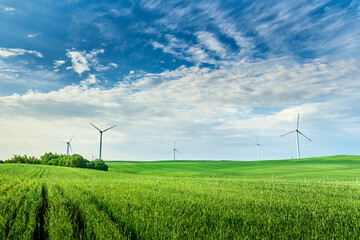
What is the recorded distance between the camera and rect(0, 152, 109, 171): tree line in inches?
2420

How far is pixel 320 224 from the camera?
19.4 ft

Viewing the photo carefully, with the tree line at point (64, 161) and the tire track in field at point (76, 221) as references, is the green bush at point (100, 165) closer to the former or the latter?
the tree line at point (64, 161)

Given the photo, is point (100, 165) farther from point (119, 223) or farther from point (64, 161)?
point (119, 223)

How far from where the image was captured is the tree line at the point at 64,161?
61.5 meters

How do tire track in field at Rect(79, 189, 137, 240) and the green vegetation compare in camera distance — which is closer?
tire track in field at Rect(79, 189, 137, 240)

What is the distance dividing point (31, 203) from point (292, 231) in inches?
332

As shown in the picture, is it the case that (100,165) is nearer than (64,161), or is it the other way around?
(100,165)

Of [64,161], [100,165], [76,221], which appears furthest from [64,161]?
[76,221]

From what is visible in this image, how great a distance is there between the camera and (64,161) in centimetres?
6425

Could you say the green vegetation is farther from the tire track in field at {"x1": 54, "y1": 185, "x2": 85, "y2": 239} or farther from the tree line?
the tire track in field at {"x1": 54, "y1": 185, "x2": 85, "y2": 239}

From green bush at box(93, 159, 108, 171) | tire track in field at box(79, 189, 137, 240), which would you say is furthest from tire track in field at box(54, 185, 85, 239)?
green bush at box(93, 159, 108, 171)

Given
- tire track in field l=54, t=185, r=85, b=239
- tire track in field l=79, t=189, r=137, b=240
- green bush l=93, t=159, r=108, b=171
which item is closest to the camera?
tire track in field l=79, t=189, r=137, b=240

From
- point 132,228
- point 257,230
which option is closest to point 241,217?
point 257,230

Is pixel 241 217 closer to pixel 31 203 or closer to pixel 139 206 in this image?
pixel 139 206
